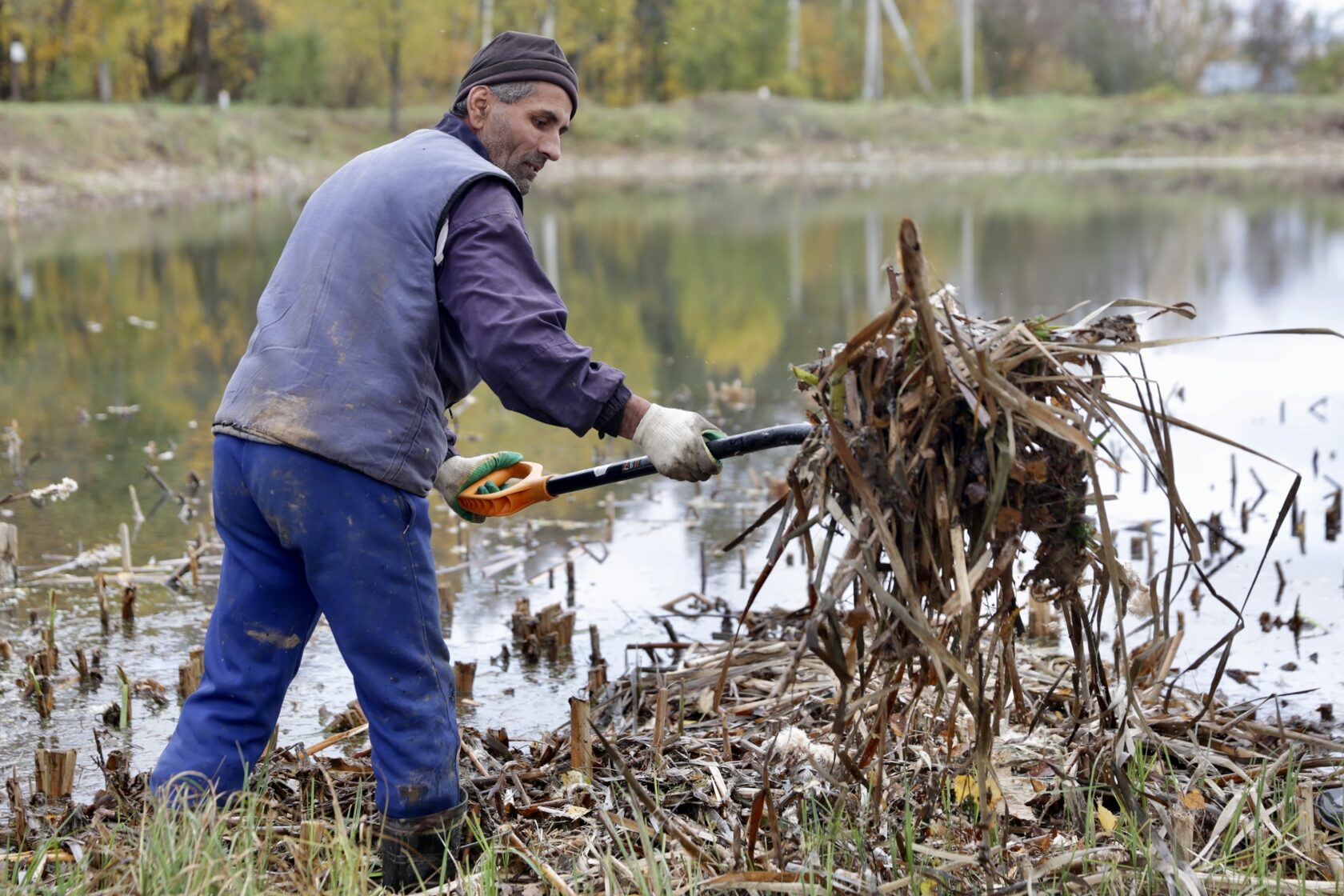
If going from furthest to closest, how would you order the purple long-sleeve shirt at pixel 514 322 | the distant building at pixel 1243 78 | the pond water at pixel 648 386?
the distant building at pixel 1243 78 → the pond water at pixel 648 386 → the purple long-sleeve shirt at pixel 514 322

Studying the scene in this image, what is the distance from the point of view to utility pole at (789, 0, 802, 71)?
6438 centimetres

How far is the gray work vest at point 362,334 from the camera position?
3.29 meters

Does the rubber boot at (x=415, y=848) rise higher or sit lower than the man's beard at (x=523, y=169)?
lower

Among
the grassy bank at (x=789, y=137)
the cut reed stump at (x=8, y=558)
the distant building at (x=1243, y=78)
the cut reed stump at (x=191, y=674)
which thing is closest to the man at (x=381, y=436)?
the cut reed stump at (x=191, y=674)

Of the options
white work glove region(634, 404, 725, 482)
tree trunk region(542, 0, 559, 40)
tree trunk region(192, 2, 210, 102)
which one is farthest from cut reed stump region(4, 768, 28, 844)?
tree trunk region(542, 0, 559, 40)

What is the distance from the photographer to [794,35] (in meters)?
64.9

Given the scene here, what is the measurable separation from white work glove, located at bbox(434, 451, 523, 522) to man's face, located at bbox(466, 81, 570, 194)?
78 cm


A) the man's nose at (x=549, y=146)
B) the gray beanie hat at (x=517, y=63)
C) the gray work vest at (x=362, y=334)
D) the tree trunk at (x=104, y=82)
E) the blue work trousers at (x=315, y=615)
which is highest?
the tree trunk at (x=104, y=82)

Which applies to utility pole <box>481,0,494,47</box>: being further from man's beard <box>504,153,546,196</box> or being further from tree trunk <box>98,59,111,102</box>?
man's beard <box>504,153,546,196</box>

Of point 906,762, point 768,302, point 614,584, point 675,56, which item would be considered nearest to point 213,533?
point 614,584

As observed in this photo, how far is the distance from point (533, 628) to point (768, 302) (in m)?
11.0

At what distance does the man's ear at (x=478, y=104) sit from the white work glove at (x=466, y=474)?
0.92 m

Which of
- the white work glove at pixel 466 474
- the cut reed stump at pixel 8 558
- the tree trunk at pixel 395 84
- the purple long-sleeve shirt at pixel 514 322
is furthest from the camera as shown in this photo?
the tree trunk at pixel 395 84

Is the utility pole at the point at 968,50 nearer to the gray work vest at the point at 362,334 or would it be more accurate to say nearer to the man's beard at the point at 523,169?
the man's beard at the point at 523,169
